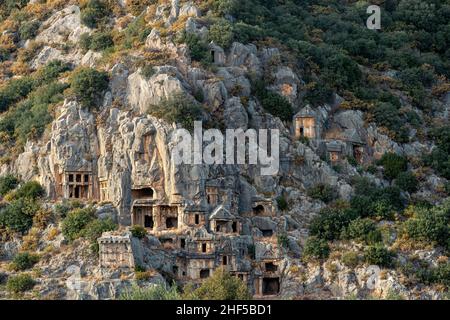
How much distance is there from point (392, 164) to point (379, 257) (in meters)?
14.4

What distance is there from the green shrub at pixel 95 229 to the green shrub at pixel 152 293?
8.23 m

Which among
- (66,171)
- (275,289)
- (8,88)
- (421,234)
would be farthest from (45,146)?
(421,234)

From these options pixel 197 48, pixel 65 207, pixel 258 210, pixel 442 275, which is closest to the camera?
pixel 442 275

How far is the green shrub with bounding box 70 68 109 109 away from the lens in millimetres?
125000

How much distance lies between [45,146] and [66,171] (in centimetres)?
373

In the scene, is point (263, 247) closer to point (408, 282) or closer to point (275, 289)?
point (275, 289)

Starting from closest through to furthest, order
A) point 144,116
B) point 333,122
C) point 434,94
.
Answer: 1. point 144,116
2. point 333,122
3. point 434,94

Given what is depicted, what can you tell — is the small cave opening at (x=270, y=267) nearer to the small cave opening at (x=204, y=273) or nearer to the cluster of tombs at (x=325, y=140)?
the small cave opening at (x=204, y=273)

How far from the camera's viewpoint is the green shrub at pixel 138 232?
116 meters

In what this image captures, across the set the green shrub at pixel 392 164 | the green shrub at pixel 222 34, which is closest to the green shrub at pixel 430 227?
the green shrub at pixel 392 164

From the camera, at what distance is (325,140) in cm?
12812

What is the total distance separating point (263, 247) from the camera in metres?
118

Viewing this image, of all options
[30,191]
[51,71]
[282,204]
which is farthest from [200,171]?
[51,71]

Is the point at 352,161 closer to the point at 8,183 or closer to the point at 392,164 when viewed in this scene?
the point at 392,164
